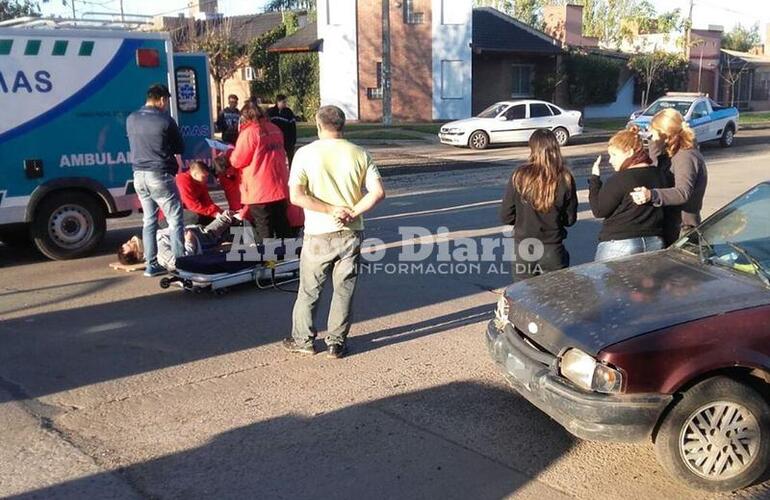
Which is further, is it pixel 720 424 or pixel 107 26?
pixel 107 26

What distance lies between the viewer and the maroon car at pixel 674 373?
3699 millimetres

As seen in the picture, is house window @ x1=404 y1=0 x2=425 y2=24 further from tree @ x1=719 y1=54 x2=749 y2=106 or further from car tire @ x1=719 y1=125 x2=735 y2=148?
tree @ x1=719 y1=54 x2=749 y2=106

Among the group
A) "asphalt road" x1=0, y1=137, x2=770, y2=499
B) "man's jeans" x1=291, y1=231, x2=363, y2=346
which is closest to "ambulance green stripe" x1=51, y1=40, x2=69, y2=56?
"asphalt road" x1=0, y1=137, x2=770, y2=499

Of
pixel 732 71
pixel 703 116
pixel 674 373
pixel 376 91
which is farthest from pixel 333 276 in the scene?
pixel 732 71

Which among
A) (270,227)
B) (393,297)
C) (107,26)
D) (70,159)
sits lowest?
(393,297)

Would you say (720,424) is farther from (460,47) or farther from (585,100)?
(585,100)

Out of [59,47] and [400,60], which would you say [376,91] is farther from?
[59,47]

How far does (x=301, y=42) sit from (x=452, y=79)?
24.9ft

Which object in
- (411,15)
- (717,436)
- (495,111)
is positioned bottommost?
(717,436)

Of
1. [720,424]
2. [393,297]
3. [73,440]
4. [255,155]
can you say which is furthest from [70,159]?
[720,424]

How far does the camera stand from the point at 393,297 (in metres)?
7.62

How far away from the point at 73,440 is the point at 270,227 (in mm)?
3739

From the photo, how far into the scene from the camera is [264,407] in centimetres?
493

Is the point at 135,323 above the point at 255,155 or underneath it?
underneath
